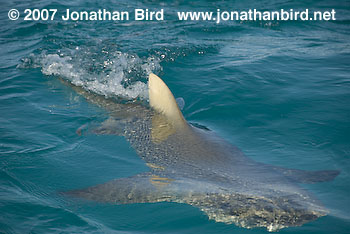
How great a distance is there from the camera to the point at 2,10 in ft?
43.0

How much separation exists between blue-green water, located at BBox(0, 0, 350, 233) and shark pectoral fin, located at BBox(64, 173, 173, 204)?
3.8 inches

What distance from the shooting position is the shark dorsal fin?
18.6ft

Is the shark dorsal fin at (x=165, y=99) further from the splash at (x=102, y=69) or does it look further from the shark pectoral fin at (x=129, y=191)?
Answer: the splash at (x=102, y=69)

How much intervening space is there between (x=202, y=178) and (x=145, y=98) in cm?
274

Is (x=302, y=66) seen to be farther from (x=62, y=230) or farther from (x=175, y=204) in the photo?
(x=62, y=230)

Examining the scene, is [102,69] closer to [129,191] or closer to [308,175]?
[129,191]

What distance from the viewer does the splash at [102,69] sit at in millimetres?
7492

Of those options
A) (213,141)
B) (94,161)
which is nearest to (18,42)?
(94,161)

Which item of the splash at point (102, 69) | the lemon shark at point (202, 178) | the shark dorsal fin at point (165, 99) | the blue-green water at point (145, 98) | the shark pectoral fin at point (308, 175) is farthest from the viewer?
the splash at point (102, 69)

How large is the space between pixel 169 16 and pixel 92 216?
9162 mm

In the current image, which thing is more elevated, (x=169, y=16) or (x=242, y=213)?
(x=169, y=16)

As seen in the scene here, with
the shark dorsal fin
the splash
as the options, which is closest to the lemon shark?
the shark dorsal fin

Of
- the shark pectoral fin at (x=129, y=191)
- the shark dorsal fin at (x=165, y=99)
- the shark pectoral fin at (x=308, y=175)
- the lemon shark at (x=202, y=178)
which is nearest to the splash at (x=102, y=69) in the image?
the lemon shark at (x=202, y=178)

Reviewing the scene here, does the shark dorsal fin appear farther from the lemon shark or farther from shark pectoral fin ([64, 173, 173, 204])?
shark pectoral fin ([64, 173, 173, 204])
